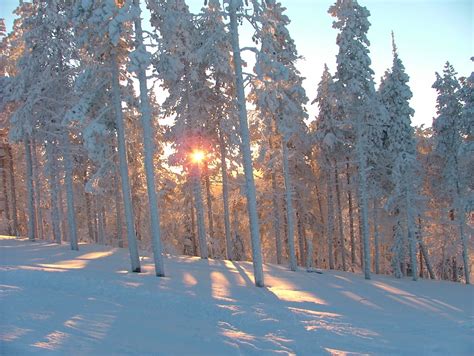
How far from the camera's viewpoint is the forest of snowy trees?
1608 cm

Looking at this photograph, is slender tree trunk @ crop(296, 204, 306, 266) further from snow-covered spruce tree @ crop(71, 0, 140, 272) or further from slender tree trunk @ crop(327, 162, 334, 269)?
snow-covered spruce tree @ crop(71, 0, 140, 272)

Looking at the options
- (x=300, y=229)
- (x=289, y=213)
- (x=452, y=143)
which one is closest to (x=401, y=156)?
(x=452, y=143)

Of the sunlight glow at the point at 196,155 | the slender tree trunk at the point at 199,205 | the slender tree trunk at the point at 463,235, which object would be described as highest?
the sunlight glow at the point at 196,155

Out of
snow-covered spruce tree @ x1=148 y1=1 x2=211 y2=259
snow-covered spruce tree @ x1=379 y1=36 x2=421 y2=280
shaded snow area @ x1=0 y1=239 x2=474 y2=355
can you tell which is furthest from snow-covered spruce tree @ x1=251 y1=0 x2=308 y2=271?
shaded snow area @ x1=0 y1=239 x2=474 y2=355

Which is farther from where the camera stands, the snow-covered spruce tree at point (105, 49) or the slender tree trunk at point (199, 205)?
the slender tree trunk at point (199, 205)

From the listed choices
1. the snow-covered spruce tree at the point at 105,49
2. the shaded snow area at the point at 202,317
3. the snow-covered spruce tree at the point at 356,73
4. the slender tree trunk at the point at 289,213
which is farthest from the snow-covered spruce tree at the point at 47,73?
the snow-covered spruce tree at the point at 356,73

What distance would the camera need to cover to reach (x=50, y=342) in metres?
7.13

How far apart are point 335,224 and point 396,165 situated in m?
10.5

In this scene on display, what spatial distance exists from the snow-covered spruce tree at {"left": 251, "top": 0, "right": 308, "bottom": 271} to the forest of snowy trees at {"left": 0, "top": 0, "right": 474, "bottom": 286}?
0.08m

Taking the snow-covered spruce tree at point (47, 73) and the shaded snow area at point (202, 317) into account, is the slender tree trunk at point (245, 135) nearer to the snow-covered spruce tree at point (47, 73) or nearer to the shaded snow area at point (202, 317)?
the shaded snow area at point (202, 317)

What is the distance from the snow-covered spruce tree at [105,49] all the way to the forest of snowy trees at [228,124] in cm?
6

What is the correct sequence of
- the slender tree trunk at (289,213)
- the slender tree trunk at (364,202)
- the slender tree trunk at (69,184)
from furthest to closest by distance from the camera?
the slender tree trunk at (364,202) → the slender tree trunk at (289,213) → the slender tree trunk at (69,184)

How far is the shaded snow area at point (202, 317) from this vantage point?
311 inches

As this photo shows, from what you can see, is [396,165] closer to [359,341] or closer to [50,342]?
[359,341]
